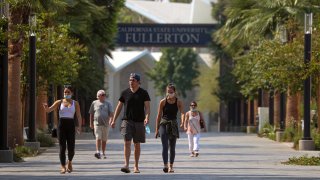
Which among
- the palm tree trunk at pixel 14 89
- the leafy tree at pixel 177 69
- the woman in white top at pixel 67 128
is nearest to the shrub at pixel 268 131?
the palm tree trunk at pixel 14 89

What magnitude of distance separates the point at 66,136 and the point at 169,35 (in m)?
61.7

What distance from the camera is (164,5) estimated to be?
414 feet

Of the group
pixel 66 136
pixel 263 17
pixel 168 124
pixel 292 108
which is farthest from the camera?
pixel 292 108

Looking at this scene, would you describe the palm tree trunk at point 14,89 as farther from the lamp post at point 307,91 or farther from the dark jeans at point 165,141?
the dark jeans at point 165,141

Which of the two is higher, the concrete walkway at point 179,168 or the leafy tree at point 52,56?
the leafy tree at point 52,56

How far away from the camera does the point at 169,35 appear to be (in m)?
83.1

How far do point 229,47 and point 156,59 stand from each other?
249 feet

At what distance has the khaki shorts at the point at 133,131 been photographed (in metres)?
21.0

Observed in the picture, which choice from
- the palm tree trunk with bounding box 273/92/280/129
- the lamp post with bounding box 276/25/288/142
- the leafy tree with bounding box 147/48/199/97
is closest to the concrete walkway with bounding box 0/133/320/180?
the lamp post with bounding box 276/25/288/142

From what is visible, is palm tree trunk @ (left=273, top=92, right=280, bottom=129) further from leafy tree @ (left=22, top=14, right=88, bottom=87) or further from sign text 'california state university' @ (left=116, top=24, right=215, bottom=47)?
sign text 'california state university' @ (left=116, top=24, right=215, bottom=47)

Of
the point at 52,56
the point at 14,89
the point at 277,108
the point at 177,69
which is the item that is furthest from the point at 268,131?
the point at 177,69

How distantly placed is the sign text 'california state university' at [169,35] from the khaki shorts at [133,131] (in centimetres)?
6042

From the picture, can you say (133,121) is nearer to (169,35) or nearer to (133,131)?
(133,131)

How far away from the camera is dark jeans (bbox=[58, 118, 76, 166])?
70.9ft
